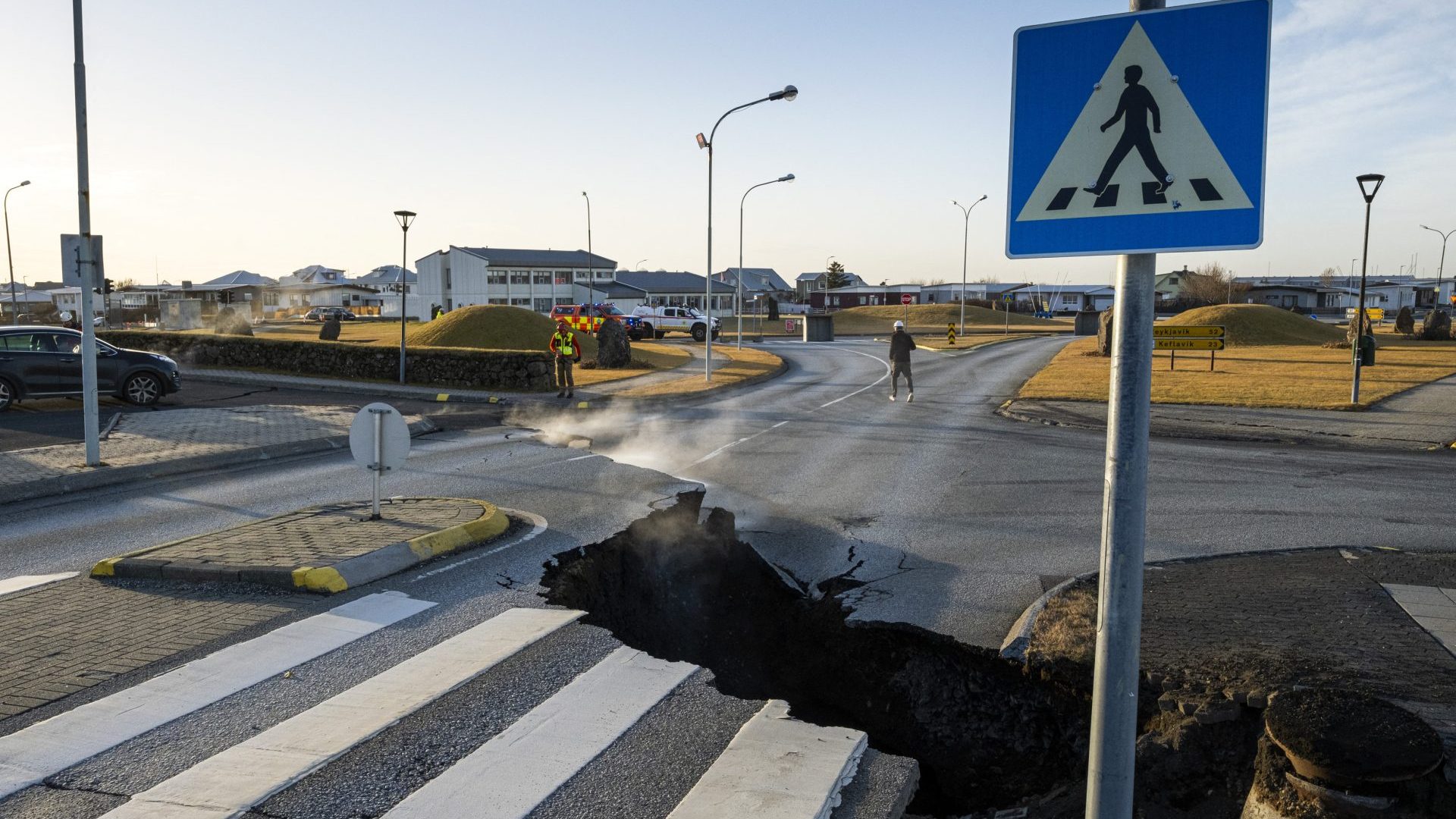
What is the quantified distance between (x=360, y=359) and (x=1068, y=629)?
23913 millimetres

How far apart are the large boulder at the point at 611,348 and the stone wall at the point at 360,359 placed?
5137 mm

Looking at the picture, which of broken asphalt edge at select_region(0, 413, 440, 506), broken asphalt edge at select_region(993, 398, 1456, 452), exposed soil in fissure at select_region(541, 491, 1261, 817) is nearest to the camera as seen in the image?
exposed soil in fissure at select_region(541, 491, 1261, 817)

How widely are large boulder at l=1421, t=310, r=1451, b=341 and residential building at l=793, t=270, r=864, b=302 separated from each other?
83655 millimetres

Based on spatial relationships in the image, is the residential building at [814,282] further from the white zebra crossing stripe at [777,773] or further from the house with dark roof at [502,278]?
the white zebra crossing stripe at [777,773]

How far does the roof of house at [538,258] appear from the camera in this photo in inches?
3233

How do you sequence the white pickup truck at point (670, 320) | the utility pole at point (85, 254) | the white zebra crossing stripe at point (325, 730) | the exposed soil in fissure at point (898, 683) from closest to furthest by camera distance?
the white zebra crossing stripe at point (325, 730)
the exposed soil in fissure at point (898, 683)
the utility pole at point (85, 254)
the white pickup truck at point (670, 320)

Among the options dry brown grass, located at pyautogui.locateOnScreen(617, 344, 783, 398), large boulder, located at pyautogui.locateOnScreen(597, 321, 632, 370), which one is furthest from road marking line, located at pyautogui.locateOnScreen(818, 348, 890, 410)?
large boulder, located at pyautogui.locateOnScreen(597, 321, 632, 370)

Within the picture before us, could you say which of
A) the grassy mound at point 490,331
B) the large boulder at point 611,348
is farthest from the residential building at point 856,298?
the large boulder at point 611,348

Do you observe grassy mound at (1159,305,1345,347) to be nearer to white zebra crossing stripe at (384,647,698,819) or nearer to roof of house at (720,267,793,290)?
white zebra crossing stripe at (384,647,698,819)

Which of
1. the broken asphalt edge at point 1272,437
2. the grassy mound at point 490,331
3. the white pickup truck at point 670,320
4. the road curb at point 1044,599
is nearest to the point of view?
the road curb at point 1044,599

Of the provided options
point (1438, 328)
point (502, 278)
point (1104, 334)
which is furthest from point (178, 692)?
point (502, 278)

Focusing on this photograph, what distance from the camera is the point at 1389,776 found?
3855 millimetres

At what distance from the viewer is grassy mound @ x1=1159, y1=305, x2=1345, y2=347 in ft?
145

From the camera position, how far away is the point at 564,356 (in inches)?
858
